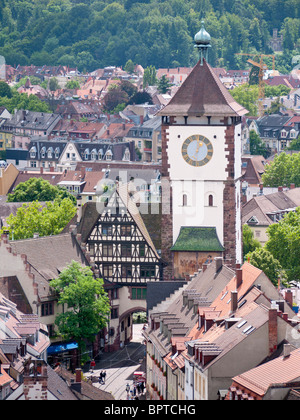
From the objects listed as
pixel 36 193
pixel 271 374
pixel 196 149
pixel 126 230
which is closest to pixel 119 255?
pixel 126 230

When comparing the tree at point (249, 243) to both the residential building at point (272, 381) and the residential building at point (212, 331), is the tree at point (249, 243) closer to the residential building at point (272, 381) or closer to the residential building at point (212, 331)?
the residential building at point (212, 331)

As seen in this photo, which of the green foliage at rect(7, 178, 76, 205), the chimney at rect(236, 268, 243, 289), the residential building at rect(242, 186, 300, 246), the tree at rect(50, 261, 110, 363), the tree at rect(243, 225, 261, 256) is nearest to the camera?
the chimney at rect(236, 268, 243, 289)

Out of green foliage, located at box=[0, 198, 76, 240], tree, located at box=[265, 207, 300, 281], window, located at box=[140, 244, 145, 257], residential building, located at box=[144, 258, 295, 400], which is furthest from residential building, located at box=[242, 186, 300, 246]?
residential building, located at box=[144, 258, 295, 400]

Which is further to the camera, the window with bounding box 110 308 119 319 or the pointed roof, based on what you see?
the window with bounding box 110 308 119 319

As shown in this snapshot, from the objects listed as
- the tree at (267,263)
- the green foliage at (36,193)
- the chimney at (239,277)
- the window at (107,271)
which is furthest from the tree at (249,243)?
the chimney at (239,277)

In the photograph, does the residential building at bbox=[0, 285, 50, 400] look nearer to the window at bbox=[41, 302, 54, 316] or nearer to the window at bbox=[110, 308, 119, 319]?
the window at bbox=[41, 302, 54, 316]

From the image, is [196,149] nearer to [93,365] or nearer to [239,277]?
[93,365]
